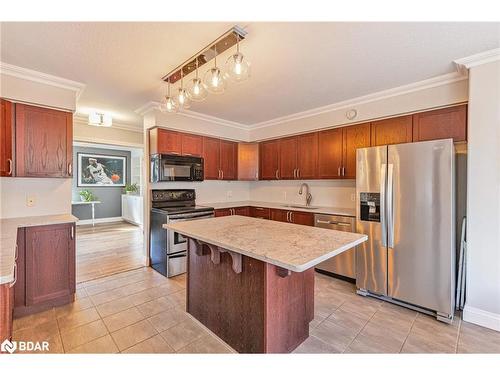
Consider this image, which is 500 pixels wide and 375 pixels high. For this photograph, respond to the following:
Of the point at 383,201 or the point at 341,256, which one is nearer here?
the point at 383,201

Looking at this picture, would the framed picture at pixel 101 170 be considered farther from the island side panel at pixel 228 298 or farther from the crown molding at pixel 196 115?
the island side panel at pixel 228 298

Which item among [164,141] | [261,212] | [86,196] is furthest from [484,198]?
[86,196]

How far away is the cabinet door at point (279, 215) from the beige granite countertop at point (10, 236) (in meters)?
2.76

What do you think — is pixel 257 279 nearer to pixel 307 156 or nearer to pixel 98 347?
pixel 98 347

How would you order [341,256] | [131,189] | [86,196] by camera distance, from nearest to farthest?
[341,256]
[86,196]
[131,189]

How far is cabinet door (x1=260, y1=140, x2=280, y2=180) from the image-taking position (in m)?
4.48

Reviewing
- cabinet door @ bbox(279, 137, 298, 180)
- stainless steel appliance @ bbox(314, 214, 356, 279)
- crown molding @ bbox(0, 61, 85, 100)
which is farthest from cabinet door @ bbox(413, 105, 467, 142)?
crown molding @ bbox(0, 61, 85, 100)

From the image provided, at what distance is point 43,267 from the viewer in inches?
96.0

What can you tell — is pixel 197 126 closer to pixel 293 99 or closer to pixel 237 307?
pixel 293 99

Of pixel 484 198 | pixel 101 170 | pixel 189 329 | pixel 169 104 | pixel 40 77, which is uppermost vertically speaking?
pixel 40 77

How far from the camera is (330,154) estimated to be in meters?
3.67

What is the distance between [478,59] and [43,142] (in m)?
4.40
